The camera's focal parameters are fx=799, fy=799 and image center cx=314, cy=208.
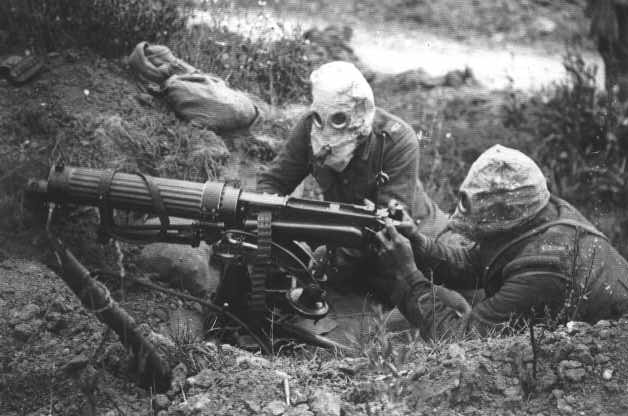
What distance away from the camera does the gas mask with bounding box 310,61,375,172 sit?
5078 millimetres

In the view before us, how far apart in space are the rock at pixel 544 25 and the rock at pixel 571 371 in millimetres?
8960

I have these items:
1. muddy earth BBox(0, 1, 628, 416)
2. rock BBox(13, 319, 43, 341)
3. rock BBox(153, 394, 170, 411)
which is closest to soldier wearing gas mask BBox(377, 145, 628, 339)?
muddy earth BBox(0, 1, 628, 416)

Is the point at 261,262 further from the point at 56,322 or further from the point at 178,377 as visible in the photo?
the point at 56,322

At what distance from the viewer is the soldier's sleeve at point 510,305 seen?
14.3ft

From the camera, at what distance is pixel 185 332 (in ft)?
14.9

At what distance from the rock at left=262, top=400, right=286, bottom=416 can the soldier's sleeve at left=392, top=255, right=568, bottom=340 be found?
1.29 metres

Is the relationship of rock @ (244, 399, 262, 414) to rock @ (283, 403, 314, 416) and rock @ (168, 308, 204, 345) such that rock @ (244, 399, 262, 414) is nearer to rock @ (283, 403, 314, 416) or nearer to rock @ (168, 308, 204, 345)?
rock @ (283, 403, 314, 416)

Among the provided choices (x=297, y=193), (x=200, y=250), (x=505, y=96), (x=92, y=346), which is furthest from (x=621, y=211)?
(x=92, y=346)

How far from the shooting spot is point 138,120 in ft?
20.7

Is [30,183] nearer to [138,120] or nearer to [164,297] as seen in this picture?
[164,297]

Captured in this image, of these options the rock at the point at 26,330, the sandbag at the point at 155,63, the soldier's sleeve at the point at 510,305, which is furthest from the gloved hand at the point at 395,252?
the sandbag at the point at 155,63

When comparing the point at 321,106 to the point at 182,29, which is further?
the point at 182,29

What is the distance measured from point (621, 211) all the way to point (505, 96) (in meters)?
2.05

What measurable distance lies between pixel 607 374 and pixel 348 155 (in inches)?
89.4
